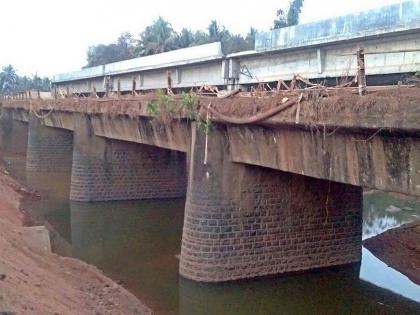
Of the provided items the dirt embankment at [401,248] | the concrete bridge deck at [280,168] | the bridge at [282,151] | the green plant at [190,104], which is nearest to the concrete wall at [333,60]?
the bridge at [282,151]

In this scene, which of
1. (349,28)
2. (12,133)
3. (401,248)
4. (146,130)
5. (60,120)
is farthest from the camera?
(12,133)

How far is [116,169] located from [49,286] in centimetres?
1414

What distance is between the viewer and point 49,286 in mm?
9859

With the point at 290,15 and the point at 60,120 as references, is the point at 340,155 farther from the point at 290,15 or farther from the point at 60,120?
the point at 290,15

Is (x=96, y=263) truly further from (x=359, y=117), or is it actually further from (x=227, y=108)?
(x=359, y=117)

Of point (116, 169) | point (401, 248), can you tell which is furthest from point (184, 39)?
point (401, 248)

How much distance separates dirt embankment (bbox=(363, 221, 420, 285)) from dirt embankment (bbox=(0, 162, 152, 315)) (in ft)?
24.0

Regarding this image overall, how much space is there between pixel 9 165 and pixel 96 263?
965 inches

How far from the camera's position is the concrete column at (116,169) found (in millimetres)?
23641

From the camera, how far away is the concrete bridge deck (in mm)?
8820

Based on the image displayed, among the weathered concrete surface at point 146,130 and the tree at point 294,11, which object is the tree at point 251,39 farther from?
the weathered concrete surface at point 146,130

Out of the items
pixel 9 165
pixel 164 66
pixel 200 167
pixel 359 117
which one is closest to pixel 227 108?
pixel 200 167

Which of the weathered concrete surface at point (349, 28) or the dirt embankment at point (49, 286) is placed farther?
the weathered concrete surface at point (349, 28)

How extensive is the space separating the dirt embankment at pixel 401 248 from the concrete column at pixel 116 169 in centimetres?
995
